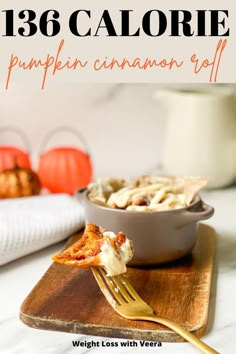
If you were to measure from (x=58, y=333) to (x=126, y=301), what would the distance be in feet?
0.32

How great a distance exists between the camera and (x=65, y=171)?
1379 mm

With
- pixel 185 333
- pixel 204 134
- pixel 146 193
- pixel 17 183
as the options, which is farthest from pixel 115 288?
pixel 204 134

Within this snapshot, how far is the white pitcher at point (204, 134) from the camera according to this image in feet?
4.56

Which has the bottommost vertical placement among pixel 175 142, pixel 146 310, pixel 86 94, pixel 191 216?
pixel 146 310

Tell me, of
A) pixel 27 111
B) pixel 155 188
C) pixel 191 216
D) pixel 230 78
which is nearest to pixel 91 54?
pixel 27 111

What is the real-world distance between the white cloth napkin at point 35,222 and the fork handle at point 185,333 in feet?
0.97

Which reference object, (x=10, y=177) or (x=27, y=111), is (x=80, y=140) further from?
(x=10, y=177)

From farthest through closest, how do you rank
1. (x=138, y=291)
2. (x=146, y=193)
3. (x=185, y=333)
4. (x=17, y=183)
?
(x=17, y=183)
(x=146, y=193)
(x=138, y=291)
(x=185, y=333)

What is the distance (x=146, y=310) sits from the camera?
2.58ft

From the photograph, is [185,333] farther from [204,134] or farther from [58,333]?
[204,134]

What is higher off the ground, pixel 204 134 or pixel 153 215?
pixel 204 134

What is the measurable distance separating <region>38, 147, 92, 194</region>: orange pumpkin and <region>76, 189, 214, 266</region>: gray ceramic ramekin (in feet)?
1.47

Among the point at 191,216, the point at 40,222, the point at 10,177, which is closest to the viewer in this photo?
the point at 191,216

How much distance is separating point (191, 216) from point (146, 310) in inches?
7.6
